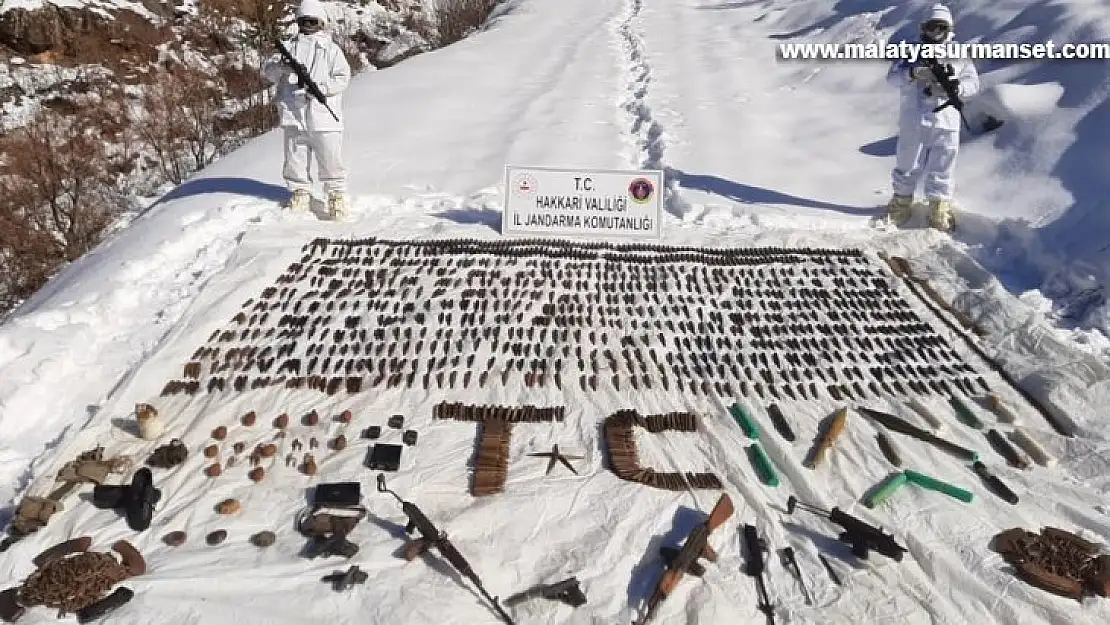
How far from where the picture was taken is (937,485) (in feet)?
12.1

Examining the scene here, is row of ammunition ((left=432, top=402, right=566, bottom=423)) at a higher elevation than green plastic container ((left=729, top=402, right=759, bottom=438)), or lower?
higher

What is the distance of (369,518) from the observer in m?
3.48

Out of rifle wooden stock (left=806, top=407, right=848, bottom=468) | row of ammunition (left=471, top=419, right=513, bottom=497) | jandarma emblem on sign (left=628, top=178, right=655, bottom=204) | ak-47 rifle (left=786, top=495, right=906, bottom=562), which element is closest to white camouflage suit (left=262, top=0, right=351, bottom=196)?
jandarma emblem on sign (left=628, top=178, right=655, bottom=204)

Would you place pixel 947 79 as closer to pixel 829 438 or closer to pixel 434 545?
pixel 829 438

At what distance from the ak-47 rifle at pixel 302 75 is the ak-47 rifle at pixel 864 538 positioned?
5.12 meters

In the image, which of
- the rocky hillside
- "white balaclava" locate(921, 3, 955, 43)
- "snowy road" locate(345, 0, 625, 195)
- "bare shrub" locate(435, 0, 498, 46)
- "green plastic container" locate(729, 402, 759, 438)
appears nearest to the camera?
"green plastic container" locate(729, 402, 759, 438)

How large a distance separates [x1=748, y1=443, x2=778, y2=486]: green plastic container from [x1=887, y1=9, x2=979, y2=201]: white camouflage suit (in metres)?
3.96

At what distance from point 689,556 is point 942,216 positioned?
16.1ft

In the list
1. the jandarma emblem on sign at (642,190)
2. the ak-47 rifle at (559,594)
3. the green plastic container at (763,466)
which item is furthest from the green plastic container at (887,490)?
the jandarma emblem on sign at (642,190)

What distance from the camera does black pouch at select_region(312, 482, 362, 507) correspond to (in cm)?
353

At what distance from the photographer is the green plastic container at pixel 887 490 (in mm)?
3604

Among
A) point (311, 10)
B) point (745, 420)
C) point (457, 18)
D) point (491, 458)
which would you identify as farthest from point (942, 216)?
point (457, 18)

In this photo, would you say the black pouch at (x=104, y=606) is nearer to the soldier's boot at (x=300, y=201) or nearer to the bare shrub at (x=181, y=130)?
the soldier's boot at (x=300, y=201)

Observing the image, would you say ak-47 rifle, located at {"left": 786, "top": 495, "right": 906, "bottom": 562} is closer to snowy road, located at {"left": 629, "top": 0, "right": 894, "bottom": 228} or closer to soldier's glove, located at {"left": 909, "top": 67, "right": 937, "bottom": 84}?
snowy road, located at {"left": 629, "top": 0, "right": 894, "bottom": 228}
